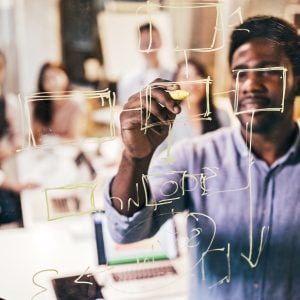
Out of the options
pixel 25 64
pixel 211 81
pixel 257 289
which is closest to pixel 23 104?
pixel 25 64

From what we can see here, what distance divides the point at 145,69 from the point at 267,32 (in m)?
0.20

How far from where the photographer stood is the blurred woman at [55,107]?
678 mm

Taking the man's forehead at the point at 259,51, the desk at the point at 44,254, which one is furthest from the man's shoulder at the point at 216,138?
the desk at the point at 44,254

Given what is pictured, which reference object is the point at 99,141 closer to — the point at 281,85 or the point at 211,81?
the point at 211,81

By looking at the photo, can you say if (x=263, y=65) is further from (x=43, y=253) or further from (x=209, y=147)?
(x=43, y=253)

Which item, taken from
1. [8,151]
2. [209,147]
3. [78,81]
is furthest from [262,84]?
[8,151]

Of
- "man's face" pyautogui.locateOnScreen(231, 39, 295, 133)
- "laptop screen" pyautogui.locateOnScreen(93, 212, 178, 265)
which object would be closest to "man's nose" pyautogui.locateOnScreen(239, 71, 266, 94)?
"man's face" pyautogui.locateOnScreen(231, 39, 295, 133)

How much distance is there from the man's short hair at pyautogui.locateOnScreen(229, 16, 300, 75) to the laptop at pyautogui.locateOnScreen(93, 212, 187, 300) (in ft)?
1.03

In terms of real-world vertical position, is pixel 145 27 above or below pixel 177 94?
above

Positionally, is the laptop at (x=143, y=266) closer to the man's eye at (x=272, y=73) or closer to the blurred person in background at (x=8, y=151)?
the blurred person in background at (x=8, y=151)

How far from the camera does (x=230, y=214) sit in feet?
2.68

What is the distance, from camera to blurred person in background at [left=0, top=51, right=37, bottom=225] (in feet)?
2.22

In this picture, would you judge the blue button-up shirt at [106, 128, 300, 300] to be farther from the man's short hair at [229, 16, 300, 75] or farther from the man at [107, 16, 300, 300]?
the man's short hair at [229, 16, 300, 75]

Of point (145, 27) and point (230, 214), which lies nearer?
point (145, 27)
